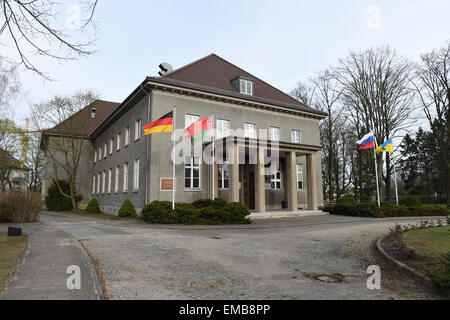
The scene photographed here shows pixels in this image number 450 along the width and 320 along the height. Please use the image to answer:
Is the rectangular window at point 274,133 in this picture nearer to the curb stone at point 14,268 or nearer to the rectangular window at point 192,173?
the rectangular window at point 192,173

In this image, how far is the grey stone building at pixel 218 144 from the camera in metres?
19.0

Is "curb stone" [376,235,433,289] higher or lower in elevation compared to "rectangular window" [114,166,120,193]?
lower

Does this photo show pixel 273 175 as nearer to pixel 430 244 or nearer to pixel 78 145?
pixel 430 244

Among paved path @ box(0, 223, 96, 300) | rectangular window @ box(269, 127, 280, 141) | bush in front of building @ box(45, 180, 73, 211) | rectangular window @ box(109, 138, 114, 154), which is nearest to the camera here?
paved path @ box(0, 223, 96, 300)

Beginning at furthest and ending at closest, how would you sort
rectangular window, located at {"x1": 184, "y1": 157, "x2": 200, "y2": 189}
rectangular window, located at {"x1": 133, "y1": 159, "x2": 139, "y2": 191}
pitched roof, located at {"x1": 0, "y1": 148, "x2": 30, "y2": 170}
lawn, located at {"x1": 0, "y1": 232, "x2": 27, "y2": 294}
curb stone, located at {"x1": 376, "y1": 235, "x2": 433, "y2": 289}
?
pitched roof, located at {"x1": 0, "y1": 148, "x2": 30, "y2": 170} → rectangular window, located at {"x1": 133, "y1": 159, "x2": 139, "y2": 191} → rectangular window, located at {"x1": 184, "y1": 157, "x2": 200, "y2": 189} → lawn, located at {"x1": 0, "y1": 232, "x2": 27, "y2": 294} → curb stone, located at {"x1": 376, "y1": 235, "x2": 433, "y2": 289}

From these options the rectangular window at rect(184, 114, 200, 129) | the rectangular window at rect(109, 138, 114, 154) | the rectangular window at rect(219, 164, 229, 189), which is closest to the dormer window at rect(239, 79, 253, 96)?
the rectangular window at rect(184, 114, 200, 129)

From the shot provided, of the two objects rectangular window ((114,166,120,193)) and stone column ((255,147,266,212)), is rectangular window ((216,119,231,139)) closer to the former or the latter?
stone column ((255,147,266,212))

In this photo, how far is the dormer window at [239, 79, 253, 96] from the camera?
2327cm

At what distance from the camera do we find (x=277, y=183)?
24375mm

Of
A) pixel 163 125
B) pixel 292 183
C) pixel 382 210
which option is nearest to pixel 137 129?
pixel 163 125

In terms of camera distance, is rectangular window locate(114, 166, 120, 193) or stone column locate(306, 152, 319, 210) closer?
stone column locate(306, 152, 319, 210)

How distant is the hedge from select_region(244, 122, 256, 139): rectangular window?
869cm

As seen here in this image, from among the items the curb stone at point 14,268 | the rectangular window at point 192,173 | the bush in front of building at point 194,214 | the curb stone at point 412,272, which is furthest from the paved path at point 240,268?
the rectangular window at point 192,173
